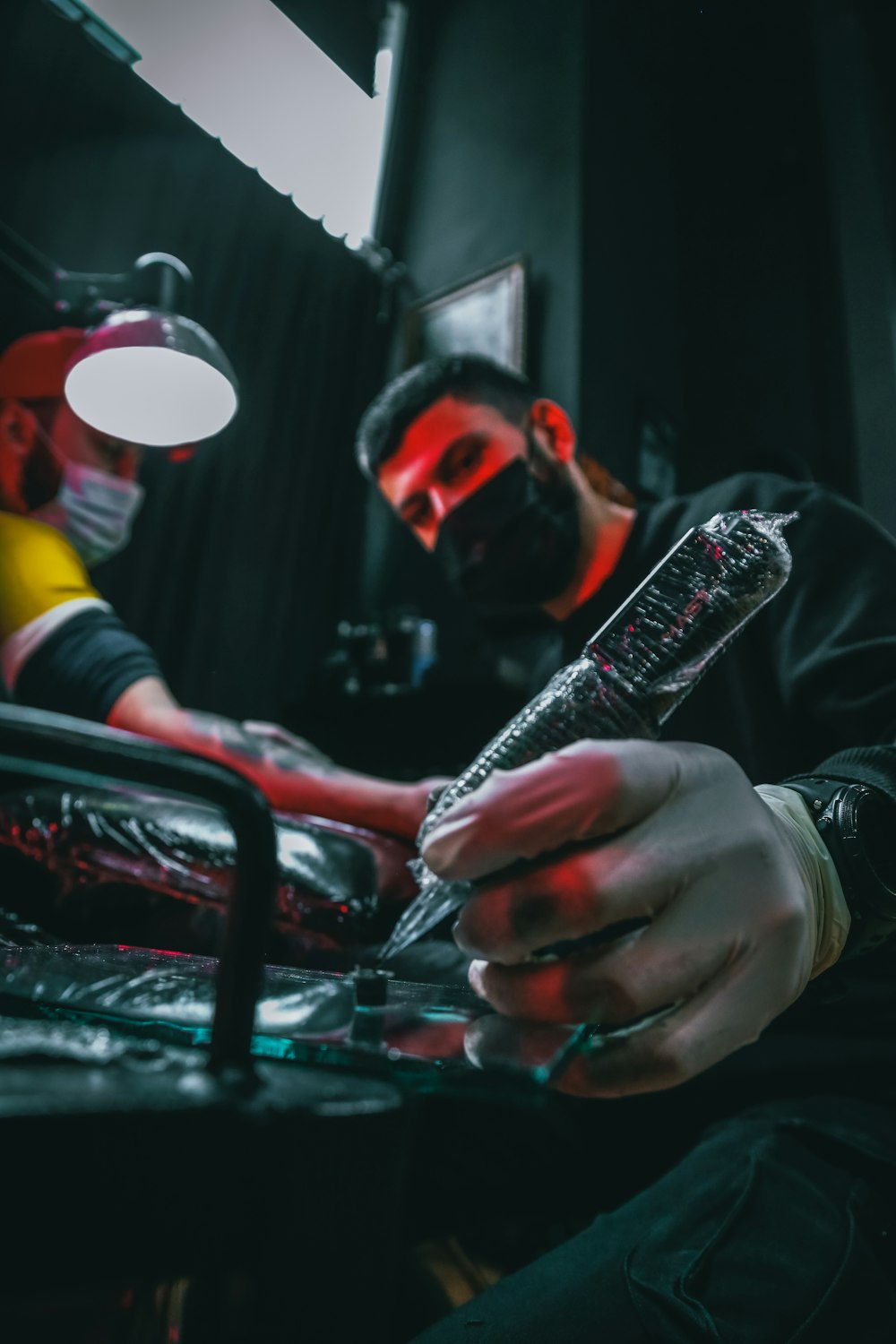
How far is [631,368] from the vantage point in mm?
2824

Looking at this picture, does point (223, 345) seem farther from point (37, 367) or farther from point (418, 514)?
point (418, 514)

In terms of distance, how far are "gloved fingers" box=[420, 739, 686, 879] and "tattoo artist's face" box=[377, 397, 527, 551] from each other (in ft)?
3.79

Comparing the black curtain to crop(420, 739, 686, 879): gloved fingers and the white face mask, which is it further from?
crop(420, 739, 686, 879): gloved fingers

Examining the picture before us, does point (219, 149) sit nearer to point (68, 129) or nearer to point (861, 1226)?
point (68, 129)

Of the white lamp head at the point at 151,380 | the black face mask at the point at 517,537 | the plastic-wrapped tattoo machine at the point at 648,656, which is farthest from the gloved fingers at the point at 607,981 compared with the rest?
the white lamp head at the point at 151,380

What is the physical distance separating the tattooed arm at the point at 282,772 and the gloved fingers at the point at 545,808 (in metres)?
0.85

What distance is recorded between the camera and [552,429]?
1.79 metres

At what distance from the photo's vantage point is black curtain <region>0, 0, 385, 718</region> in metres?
2.54

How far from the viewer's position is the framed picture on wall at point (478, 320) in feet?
9.10

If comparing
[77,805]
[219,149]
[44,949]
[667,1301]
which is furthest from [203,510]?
[667,1301]

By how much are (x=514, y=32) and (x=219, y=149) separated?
138 centimetres

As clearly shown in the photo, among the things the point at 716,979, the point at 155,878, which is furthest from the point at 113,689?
the point at 716,979

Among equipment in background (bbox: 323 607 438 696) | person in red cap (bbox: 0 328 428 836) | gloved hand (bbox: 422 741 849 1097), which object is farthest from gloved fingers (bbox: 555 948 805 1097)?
equipment in background (bbox: 323 607 438 696)

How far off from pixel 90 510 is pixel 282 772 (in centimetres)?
114
